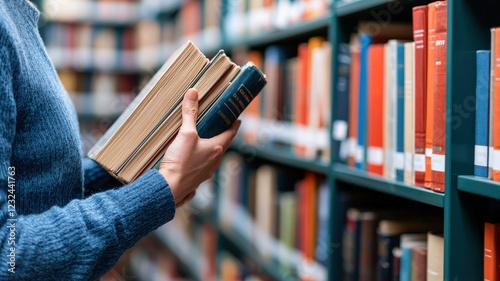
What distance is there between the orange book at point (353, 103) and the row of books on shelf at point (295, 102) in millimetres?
79

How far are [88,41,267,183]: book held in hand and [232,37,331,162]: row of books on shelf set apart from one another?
0.52 metres

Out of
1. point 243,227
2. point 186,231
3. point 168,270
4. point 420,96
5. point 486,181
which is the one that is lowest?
point 168,270

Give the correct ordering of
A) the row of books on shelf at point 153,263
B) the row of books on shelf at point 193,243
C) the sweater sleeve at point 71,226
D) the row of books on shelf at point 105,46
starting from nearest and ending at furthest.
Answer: the sweater sleeve at point 71,226 < the row of books on shelf at point 193,243 < the row of books on shelf at point 153,263 < the row of books on shelf at point 105,46

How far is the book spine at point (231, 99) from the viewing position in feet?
3.32

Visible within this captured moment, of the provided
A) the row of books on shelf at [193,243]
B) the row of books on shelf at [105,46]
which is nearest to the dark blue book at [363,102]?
the row of books on shelf at [193,243]

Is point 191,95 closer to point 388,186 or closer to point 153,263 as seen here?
point 388,186

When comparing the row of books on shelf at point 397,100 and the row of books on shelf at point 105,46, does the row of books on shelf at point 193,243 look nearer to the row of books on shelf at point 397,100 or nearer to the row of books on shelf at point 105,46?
the row of books on shelf at point 105,46

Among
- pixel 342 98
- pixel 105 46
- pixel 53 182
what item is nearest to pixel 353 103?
pixel 342 98

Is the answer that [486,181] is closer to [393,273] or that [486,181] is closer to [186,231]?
[393,273]

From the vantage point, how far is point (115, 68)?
14.3ft

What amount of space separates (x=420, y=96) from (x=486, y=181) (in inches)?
9.5

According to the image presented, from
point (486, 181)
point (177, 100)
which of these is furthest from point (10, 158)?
point (486, 181)

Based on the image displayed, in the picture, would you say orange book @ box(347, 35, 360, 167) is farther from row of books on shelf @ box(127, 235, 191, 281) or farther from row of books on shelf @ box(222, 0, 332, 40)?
row of books on shelf @ box(127, 235, 191, 281)

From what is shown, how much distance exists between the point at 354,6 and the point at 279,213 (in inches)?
34.2
